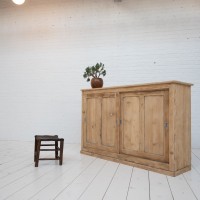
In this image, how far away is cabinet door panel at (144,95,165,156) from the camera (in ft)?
10.2

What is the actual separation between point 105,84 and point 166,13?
208cm

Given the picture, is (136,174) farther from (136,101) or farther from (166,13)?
(166,13)

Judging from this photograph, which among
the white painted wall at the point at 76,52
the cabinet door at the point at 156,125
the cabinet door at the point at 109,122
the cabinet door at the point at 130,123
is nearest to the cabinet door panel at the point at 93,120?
the cabinet door at the point at 109,122

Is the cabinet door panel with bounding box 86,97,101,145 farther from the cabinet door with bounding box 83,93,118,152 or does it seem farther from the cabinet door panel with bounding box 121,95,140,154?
the cabinet door panel with bounding box 121,95,140,154

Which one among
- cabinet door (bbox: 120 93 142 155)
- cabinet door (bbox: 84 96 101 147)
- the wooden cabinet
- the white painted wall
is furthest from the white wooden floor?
the white painted wall

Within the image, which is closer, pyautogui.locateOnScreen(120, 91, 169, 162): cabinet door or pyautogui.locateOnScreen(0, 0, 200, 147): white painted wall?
pyautogui.locateOnScreen(120, 91, 169, 162): cabinet door

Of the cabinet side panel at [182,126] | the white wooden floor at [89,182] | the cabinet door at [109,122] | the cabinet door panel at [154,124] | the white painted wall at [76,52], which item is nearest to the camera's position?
the white wooden floor at [89,182]

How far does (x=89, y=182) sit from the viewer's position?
Answer: 2.70 metres

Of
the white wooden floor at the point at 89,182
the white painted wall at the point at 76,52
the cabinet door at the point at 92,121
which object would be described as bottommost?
the white wooden floor at the point at 89,182

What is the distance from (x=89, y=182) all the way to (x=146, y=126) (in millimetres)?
1121

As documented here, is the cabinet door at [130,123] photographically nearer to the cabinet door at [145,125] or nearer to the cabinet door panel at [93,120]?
the cabinet door at [145,125]

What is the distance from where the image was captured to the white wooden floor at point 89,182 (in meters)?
2.29

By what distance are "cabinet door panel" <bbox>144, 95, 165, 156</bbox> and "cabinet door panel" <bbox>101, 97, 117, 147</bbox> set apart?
0.63 meters

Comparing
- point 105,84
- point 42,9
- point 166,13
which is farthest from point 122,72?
point 42,9
